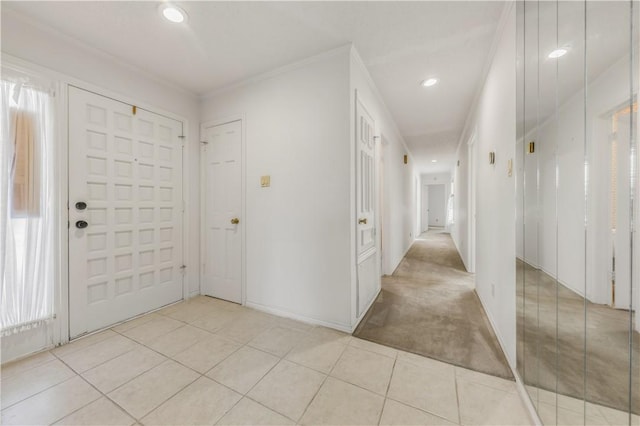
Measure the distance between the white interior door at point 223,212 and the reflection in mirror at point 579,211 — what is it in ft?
8.24

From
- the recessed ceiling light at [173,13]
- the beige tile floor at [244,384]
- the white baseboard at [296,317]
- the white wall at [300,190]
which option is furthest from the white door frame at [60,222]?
the white baseboard at [296,317]

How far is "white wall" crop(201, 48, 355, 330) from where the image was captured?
206 cm

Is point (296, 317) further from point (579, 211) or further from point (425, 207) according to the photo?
point (425, 207)

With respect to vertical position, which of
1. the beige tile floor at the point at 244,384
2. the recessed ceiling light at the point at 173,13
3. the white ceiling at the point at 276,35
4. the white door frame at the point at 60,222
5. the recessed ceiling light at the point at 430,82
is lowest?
the beige tile floor at the point at 244,384

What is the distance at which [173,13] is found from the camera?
167 centimetres

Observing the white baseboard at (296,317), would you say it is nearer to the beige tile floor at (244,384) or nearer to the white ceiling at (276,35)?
the beige tile floor at (244,384)

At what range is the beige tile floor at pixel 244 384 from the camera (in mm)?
1223

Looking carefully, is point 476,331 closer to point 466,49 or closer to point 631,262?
point 631,262

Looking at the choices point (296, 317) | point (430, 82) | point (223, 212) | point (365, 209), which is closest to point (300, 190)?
point (365, 209)

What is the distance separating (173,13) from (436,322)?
11.2ft

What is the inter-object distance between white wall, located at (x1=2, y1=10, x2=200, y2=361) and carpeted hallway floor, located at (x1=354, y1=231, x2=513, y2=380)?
2.38 metres

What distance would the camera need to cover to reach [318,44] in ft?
6.57

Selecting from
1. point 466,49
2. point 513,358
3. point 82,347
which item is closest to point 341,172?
point 466,49

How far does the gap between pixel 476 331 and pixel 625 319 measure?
1.64 m
